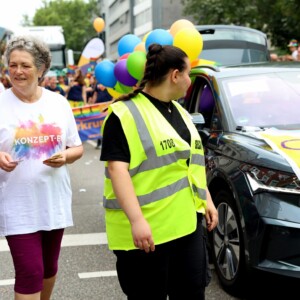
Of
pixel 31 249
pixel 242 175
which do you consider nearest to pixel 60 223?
pixel 31 249

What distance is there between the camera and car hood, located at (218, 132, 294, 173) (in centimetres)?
383

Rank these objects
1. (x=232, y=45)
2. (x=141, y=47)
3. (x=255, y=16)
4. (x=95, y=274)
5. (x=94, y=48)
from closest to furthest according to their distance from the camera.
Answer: (x=95, y=274), (x=141, y=47), (x=232, y=45), (x=94, y=48), (x=255, y=16)

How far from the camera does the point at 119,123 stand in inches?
109

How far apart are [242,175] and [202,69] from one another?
1.78m

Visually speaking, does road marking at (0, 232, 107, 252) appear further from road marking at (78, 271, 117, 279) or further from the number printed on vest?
the number printed on vest

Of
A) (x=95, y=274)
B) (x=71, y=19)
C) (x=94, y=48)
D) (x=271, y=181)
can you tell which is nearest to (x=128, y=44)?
(x=95, y=274)

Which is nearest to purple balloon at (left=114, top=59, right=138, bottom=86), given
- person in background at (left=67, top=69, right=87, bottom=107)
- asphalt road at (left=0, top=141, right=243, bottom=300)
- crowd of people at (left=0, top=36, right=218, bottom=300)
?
asphalt road at (left=0, top=141, right=243, bottom=300)

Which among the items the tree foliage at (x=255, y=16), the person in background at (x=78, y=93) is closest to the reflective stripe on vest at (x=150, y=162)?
the person in background at (x=78, y=93)

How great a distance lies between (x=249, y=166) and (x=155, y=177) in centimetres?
138

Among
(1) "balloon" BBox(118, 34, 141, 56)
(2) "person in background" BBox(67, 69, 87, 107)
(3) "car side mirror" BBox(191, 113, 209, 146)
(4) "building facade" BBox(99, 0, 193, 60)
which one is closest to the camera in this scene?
(3) "car side mirror" BBox(191, 113, 209, 146)

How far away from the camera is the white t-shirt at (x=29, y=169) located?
308cm

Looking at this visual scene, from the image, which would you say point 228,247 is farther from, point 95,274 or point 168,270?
point 168,270

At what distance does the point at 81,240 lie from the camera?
19.8 feet

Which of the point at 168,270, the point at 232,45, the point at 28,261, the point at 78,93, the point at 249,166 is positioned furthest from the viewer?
the point at 78,93
